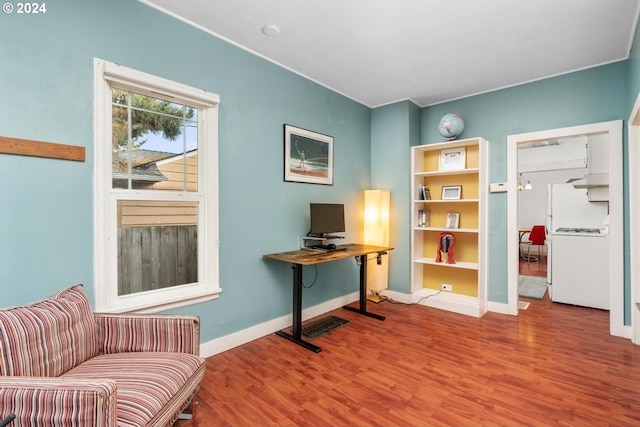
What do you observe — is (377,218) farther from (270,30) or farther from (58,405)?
(58,405)

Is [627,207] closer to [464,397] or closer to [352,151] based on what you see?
[464,397]

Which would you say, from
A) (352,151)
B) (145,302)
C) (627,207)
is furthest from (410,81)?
(145,302)

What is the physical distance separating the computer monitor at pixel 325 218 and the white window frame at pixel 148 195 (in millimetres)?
1050

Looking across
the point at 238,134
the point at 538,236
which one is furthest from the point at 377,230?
the point at 538,236

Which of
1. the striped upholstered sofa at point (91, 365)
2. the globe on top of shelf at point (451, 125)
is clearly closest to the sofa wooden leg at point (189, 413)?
the striped upholstered sofa at point (91, 365)

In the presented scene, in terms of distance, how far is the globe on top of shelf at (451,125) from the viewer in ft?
12.6

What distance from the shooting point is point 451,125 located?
383 cm

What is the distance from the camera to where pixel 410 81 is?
140 inches

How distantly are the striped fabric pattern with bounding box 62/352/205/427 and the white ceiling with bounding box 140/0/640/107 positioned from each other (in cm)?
240

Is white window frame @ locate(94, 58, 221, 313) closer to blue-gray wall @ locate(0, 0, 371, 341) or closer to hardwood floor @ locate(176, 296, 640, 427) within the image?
blue-gray wall @ locate(0, 0, 371, 341)

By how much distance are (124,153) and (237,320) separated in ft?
5.50

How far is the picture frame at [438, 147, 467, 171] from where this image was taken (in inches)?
156

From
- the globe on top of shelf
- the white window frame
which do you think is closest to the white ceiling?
the globe on top of shelf

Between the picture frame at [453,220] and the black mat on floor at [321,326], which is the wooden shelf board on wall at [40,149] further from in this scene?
the picture frame at [453,220]
